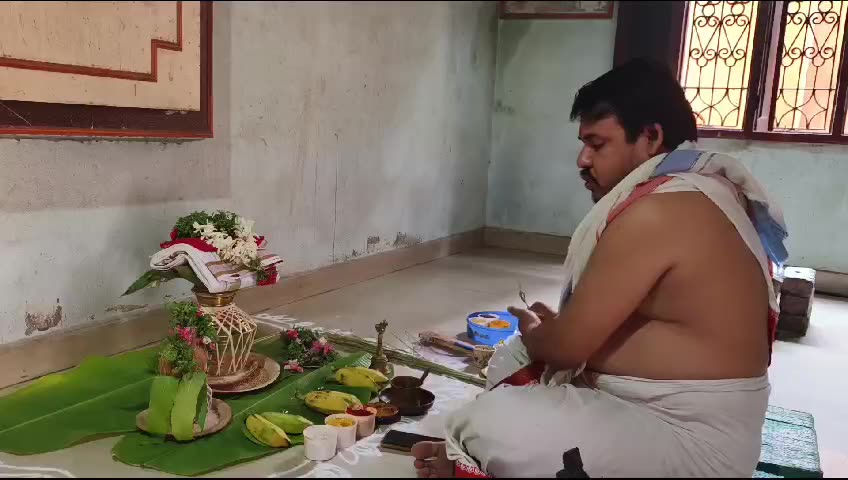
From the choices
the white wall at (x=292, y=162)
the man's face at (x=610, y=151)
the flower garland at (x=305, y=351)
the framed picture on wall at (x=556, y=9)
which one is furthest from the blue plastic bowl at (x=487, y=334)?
the framed picture on wall at (x=556, y=9)

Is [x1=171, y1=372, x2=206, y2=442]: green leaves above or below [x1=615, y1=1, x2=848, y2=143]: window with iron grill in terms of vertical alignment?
below

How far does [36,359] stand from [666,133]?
2266 millimetres

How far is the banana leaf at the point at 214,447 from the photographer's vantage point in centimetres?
198

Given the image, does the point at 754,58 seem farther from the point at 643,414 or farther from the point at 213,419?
the point at 213,419

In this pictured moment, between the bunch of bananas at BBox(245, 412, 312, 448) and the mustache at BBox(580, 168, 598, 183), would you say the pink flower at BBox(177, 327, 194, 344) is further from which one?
the mustache at BBox(580, 168, 598, 183)

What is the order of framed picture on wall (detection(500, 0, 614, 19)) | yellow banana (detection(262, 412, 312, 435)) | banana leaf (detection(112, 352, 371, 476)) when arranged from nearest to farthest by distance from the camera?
1. banana leaf (detection(112, 352, 371, 476))
2. yellow banana (detection(262, 412, 312, 435))
3. framed picture on wall (detection(500, 0, 614, 19))

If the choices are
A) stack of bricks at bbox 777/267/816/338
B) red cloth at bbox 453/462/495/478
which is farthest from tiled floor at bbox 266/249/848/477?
red cloth at bbox 453/462/495/478

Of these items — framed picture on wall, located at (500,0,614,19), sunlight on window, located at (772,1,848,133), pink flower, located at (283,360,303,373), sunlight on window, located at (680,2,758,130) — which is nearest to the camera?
pink flower, located at (283,360,303,373)

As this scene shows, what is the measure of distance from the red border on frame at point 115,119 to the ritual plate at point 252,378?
38.8 inches

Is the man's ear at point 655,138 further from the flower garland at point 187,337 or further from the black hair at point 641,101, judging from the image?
the flower garland at point 187,337

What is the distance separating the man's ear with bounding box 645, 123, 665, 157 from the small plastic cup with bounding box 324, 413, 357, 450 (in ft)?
3.79

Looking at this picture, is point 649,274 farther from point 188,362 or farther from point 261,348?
point 261,348

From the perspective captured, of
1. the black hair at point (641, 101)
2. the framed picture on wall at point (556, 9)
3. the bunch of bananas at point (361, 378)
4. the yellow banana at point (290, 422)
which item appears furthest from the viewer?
the framed picture on wall at point (556, 9)

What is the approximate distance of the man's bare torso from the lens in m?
1.55
